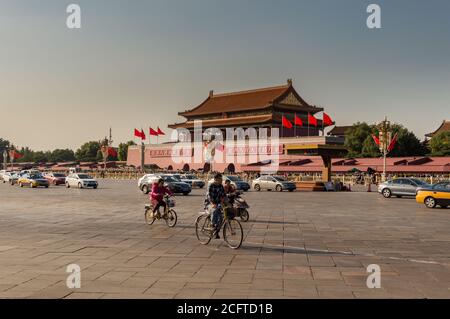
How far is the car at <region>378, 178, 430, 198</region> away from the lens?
2902 cm

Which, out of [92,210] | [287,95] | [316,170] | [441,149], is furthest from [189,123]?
[92,210]

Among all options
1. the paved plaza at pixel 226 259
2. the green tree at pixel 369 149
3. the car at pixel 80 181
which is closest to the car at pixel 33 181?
the car at pixel 80 181

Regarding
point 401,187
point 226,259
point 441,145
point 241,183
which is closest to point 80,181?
point 241,183

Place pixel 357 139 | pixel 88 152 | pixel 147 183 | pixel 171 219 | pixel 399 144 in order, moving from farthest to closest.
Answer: pixel 88 152 < pixel 357 139 < pixel 399 144 < pixel 147 183 < pixel 171 219

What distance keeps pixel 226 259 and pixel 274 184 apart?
2947 cm

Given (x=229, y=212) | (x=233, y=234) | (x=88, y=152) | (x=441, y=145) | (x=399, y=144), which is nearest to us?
(x=233, y=234)

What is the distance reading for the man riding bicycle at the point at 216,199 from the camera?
35.2 ft

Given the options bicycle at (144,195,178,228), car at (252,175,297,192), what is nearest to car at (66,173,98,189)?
car at (252,175,297,192)

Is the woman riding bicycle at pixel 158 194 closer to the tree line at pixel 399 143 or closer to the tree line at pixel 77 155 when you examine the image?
the tree line at pixel 399 143

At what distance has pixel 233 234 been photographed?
10578 mm

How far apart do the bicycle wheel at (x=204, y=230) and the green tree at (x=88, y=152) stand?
115 metres

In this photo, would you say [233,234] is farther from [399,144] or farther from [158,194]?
[399,144]

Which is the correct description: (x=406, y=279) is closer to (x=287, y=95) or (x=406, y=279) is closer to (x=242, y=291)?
(x=242, y=291)
